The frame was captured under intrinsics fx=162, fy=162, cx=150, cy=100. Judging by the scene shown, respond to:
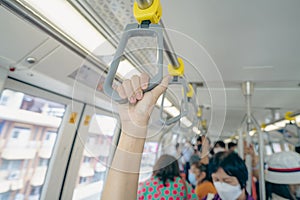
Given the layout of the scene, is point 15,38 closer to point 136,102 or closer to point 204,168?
point 136,102

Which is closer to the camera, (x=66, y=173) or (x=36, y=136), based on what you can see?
(x=36, y=136)

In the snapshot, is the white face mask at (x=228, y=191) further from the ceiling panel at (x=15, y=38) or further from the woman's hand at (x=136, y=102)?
the ceiling panel at (x=15, y=38)

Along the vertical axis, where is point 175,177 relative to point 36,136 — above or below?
below

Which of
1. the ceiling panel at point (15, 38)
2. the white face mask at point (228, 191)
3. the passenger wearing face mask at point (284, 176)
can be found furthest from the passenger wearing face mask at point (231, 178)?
the ceiling panel at point (15, 38)

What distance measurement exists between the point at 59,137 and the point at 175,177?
1265 millimetres

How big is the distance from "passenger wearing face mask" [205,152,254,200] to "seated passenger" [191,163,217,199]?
0.50 meters

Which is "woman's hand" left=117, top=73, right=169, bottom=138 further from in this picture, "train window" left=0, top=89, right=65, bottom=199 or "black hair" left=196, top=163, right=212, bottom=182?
"black hair" left=196, top=163, right=212, bottom=182

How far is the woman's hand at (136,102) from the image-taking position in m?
0.37

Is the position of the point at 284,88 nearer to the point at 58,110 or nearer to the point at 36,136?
the point at 58,110

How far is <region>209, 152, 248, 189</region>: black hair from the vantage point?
1310mm

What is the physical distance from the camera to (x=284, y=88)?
1832 millimetres

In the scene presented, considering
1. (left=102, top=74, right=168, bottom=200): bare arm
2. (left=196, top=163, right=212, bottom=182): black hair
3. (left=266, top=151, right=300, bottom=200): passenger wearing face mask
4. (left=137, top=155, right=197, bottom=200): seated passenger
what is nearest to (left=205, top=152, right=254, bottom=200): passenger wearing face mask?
(left=137, top=155, right=197, bottom=200): seated passenger

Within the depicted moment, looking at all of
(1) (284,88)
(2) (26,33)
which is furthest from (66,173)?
(1) (284,88)

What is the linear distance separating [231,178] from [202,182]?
814 mm
